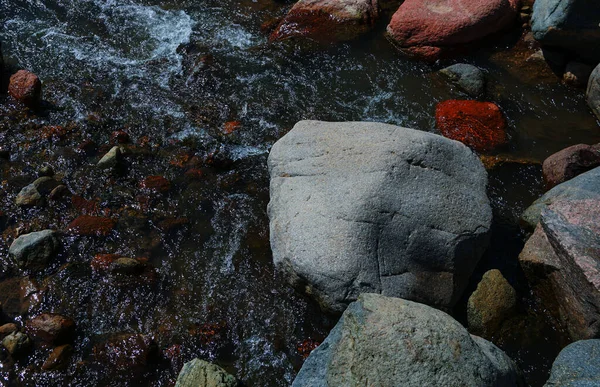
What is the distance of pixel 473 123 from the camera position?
7.04 metres

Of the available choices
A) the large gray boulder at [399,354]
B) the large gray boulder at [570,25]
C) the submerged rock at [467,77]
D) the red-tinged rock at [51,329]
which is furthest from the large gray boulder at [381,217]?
the large gray boulder at [570,25]

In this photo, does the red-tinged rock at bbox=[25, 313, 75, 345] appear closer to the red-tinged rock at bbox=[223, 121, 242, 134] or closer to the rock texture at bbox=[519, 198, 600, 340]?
the red-tinged rock at bbox=[223, 121, 242, 134]

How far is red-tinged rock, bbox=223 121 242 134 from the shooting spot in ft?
22.7

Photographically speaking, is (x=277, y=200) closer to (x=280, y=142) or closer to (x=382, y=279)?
(x=280, y=142)

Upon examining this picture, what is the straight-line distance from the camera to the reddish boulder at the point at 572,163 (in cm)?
628

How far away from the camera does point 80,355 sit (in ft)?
15.7

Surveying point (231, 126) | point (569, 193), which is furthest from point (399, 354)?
point (231, 126)

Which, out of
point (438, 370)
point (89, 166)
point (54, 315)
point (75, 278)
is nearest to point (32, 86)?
point (89, 166)

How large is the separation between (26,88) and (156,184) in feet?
7.72

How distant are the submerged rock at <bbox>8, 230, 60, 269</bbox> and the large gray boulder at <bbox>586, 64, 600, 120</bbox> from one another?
6784 mm

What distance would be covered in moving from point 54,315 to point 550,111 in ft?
21.1

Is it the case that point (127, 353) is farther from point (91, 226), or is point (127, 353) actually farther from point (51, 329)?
point (91, 226)

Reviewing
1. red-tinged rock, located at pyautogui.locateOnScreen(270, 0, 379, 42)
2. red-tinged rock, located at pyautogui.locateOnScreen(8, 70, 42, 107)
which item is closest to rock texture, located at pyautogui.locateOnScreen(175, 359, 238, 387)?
red-tinged rock, located at pyautogui.locateOnScreen(8, 70, 42, 107)

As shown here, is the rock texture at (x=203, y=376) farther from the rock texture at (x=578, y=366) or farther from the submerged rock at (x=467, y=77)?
the submerged rock at (x=467, y=77)
